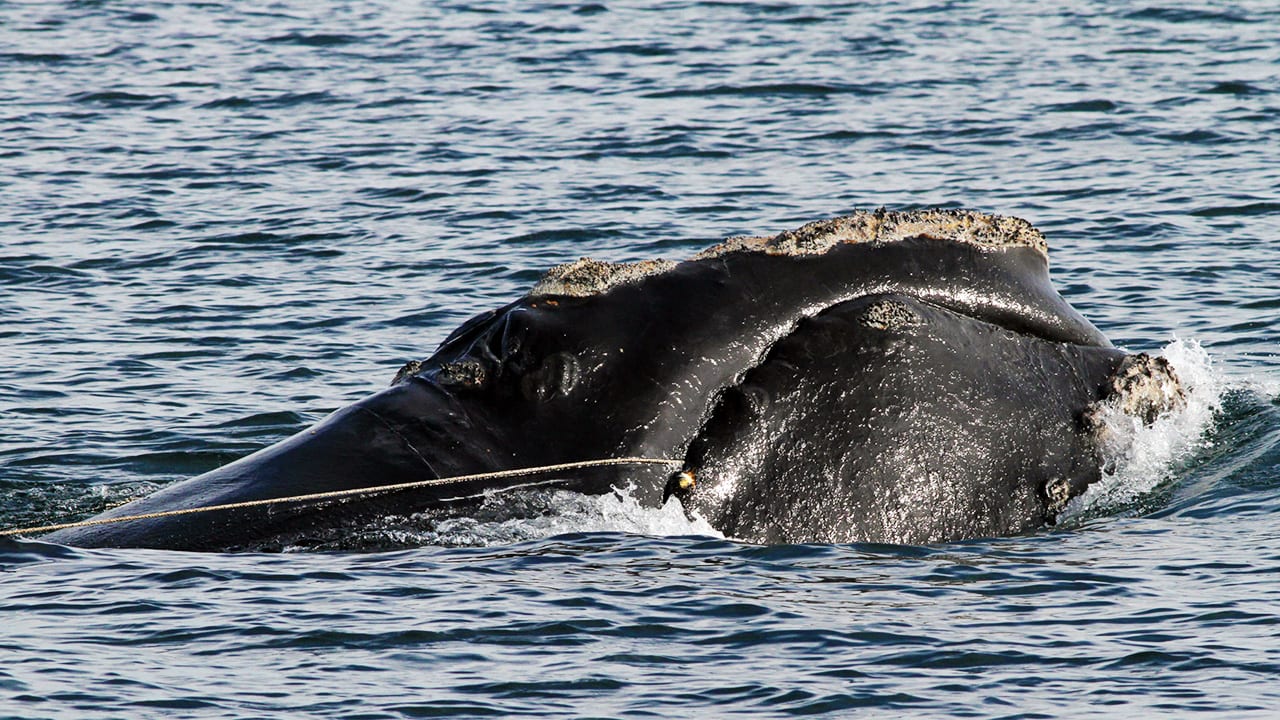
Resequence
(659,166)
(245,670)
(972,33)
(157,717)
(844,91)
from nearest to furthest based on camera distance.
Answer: (157,717), (245,670), (659,166), (844,91), (972,33)

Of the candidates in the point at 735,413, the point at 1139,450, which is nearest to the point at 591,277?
the point at 735,413

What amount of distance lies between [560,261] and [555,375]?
467 inches

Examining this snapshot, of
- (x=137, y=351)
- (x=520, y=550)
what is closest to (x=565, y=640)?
(x=520, y=550)

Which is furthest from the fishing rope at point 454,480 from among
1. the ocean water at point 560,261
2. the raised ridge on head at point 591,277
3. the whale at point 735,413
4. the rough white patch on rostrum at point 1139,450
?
the rough white patch on rostrum at point 1139,450

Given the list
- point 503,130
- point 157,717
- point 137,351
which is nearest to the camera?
point 157,717

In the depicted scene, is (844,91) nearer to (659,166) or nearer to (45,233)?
(659,166)

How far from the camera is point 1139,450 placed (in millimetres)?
10625

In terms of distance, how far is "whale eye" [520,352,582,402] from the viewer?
966 centimetres

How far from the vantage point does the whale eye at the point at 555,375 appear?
380 inches

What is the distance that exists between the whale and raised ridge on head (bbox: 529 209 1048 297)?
0.01 metres

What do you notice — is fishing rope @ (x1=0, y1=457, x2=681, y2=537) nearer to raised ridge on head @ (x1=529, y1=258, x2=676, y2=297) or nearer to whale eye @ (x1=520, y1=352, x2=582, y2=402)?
whale eye @ (x1=520, y1=352, x2=582, y2=402)

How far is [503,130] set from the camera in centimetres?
2902

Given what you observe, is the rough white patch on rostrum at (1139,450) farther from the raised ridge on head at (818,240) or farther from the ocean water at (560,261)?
the raised ridge on head at (818,240)

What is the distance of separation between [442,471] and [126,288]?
12165mm
